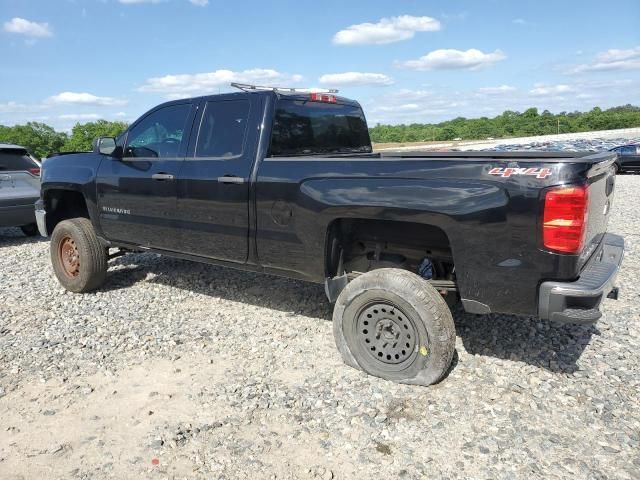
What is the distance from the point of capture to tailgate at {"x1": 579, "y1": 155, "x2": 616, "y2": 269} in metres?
3.03

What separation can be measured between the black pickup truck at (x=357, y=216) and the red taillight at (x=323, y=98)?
0.05 ft

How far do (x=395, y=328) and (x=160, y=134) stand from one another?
9.65 ft

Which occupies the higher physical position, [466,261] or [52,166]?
[52,166]

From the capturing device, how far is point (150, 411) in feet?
10.6

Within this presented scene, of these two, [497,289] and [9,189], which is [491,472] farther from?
[9,189]

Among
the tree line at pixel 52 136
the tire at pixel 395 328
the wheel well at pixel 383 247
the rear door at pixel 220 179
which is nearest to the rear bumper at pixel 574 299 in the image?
the tire at pixel 395 328

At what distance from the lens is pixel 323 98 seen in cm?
468

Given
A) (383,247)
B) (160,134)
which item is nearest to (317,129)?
(383,247)

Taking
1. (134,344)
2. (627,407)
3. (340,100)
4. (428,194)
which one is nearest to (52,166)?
(134,344)

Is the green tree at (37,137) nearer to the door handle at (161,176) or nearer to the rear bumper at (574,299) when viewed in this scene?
the door handle at (161,176)

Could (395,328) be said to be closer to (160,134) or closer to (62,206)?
(160,134)

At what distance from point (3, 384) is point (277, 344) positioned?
2.00 m

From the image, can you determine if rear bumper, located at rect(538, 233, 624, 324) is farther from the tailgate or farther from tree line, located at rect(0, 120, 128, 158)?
tree line, located at rect(0, 120, 128, 158)

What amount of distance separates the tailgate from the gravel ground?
91 cm
